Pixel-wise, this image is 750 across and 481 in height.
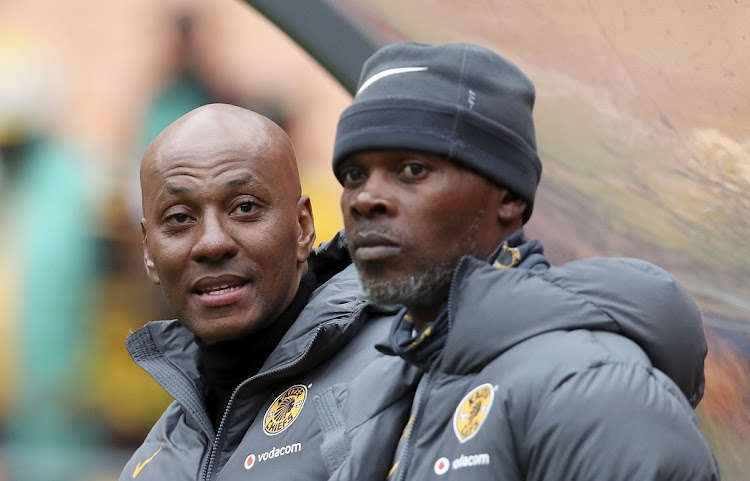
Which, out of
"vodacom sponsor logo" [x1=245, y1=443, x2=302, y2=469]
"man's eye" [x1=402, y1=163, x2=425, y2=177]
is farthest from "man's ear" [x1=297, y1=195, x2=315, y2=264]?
"man's eye" [x1=402, y1=163, x2=425, y2=177]

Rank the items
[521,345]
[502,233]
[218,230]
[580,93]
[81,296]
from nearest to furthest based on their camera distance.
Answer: [521,345], [502,233], [218,230], [580,93], [81,296]

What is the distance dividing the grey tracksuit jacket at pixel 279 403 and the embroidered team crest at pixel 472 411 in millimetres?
533

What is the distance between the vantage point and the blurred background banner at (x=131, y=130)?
382cm

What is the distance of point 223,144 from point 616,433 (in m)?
1.48

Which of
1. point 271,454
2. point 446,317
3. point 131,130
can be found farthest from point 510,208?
point 131,130

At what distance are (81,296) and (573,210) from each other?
201cm

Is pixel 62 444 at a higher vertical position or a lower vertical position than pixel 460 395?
lower

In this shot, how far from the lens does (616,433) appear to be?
167cm

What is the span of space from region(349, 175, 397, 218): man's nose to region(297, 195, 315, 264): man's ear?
850 millimetres

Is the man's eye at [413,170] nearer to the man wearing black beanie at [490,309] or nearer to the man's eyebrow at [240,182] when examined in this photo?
the man wearing black beanie at [490,309]

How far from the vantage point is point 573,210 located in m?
3.81

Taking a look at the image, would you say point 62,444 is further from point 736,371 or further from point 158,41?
point 736,371

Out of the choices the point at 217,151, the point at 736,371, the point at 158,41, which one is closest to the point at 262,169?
the point at 217,151

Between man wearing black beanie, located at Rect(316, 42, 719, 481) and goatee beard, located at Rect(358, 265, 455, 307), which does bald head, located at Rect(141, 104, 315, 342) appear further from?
goatee beard, located at Rect(358, 265, 455, 307)
